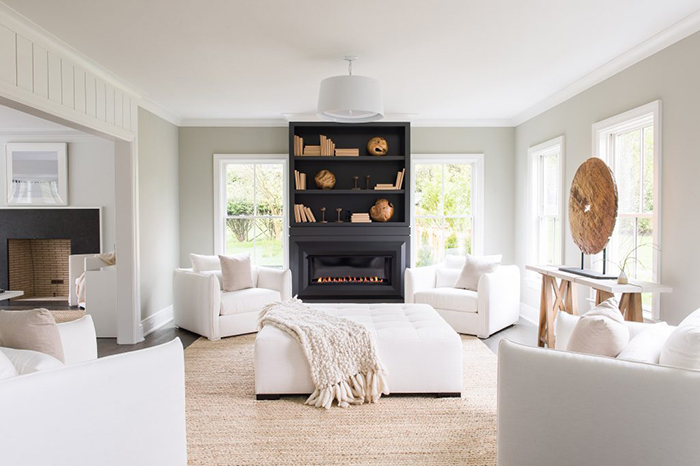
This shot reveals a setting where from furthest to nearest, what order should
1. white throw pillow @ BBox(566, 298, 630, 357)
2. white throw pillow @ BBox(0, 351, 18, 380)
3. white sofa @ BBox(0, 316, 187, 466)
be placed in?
white throw pillow @ BBox(566, 298, 630, 357)
white throw pillow @ BBox(0, 351, 18, 380)
white sofa @ BBox(0, 316, 187, 466)

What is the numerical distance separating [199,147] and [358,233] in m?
2.47

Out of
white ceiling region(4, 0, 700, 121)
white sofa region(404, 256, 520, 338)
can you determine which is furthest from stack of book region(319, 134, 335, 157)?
white sofa region(404, 256, 520, 338)

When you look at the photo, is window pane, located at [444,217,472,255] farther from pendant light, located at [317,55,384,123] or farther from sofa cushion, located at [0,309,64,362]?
sofa cushion, located at [0,309,64,362]

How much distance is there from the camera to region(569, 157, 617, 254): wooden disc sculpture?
3.61m

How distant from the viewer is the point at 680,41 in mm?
3168

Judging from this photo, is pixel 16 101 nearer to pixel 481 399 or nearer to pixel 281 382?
pixel 281 382

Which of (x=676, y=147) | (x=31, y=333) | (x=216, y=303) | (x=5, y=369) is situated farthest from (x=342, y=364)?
(x=676, y=147)

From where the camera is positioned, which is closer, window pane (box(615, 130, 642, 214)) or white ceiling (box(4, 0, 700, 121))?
white ceiling (box(4, 0, 700, 121))

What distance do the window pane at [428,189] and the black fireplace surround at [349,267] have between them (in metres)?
0.70

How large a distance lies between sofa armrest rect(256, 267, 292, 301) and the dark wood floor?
956 millimetres

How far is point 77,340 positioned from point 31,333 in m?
0.38

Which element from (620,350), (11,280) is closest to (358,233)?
(620,350)

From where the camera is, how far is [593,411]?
152 cm

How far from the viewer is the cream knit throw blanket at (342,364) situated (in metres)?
3.06
